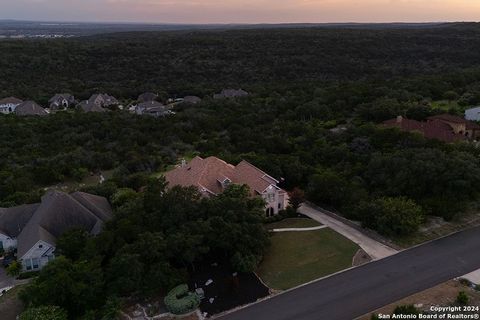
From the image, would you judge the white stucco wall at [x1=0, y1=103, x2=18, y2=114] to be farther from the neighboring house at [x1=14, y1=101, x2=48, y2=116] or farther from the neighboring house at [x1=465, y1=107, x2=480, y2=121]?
the neighboring house at [x1=465, y1=107, x2=480, y2=121]

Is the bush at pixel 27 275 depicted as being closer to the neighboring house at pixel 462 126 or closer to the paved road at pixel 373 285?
the paved road at pixel 373 285

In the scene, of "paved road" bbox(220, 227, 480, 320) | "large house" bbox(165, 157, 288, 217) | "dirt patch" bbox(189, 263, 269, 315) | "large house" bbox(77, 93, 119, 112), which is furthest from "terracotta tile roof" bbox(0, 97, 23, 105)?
"paved road" bbox(220, 227, 480, 320)

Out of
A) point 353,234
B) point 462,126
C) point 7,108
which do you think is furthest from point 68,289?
point 7,108

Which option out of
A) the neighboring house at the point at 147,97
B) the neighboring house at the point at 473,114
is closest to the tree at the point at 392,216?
the neighboring house at the point at 473,114

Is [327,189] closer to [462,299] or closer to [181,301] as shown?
[462,299]

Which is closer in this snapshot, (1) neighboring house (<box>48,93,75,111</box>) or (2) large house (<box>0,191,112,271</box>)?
(2) large house (<box>0,191,112,271</box>)

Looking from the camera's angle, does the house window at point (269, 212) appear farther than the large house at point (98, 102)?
No
